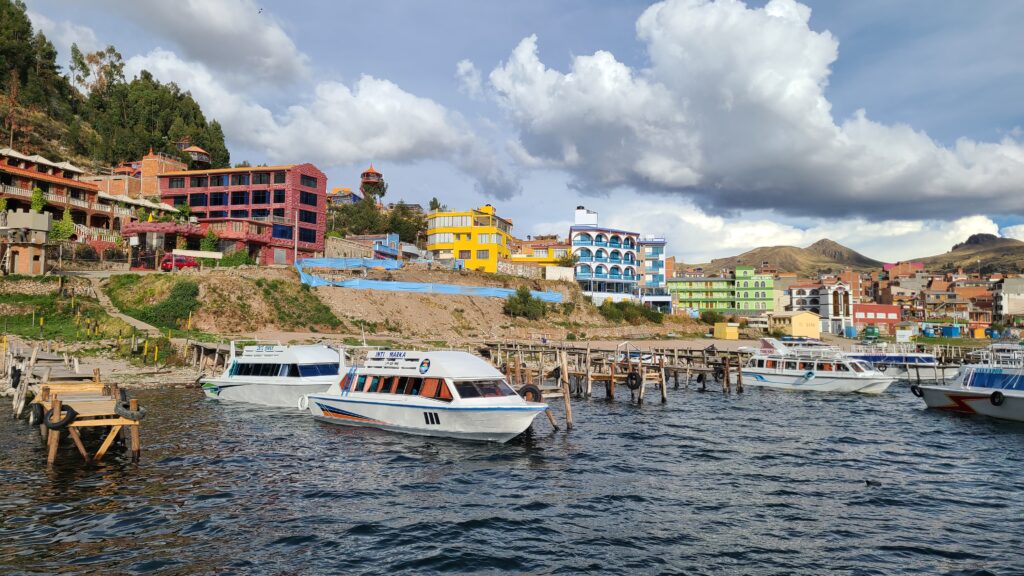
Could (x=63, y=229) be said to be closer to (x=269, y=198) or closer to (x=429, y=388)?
(x=269, y=198)

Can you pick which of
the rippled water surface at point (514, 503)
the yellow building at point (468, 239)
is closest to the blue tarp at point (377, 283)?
the yellow building at point (468, 239)

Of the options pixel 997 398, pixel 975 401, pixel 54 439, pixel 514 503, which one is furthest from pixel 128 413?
pixel 975 401

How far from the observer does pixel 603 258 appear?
118000 mm

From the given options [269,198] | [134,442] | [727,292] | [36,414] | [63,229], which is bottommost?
[134,442]

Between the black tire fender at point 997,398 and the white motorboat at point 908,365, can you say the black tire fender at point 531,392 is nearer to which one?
the black tire fender at point 997,398

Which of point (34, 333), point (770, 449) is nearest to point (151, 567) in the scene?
point (770, 449)

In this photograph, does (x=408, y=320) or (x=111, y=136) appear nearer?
(x=408, y=320)

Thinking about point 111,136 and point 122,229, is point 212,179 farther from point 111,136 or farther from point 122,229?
point 111,136

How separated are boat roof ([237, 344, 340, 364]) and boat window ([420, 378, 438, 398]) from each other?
10.8 meters

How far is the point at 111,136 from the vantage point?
109 metres

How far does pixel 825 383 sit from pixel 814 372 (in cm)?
115

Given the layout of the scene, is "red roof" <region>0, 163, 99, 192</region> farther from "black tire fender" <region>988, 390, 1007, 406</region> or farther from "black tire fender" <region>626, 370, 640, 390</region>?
"black tire fender" <region>988, 390, 1007, 406</region>

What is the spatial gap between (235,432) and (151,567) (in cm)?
1522

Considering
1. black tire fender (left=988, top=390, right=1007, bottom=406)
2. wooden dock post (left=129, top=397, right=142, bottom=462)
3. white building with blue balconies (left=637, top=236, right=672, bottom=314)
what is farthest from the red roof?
white building with blue balconies (left=637, top=236, right=672, bottom=314)
